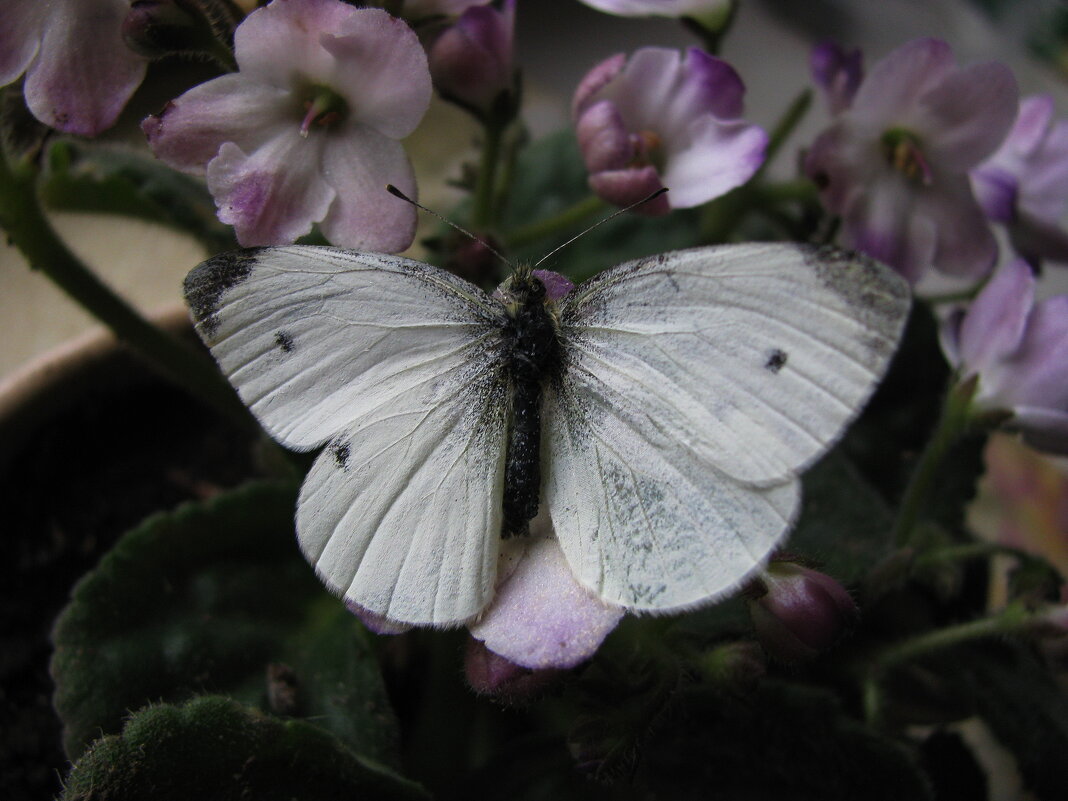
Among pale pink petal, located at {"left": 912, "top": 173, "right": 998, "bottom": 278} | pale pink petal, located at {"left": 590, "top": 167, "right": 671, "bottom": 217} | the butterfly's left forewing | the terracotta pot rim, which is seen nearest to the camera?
the butterfly's left forewing

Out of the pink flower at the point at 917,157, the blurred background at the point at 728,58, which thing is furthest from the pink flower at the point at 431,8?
the blurred background at the point at 728,58

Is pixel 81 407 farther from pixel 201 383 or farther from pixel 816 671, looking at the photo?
pixel 816 671

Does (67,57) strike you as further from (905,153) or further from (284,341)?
(905,153)

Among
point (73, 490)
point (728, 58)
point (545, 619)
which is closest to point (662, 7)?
point (545, 619)

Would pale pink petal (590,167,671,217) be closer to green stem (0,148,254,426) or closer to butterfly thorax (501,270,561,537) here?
butterfly thorax (501,270,561,537)

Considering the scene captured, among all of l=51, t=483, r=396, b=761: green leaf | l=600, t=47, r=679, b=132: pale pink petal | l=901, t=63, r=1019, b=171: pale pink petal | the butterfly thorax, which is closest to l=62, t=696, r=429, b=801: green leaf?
l=51, t=483, r=396, b=761: green leaf

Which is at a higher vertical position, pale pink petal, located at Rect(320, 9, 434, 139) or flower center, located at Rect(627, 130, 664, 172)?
pale pink petal, located at Rect(320, 9, 434, 139)
